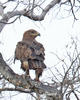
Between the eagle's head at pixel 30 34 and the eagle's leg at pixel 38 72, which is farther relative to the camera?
the eagle's head at pixel 30 34

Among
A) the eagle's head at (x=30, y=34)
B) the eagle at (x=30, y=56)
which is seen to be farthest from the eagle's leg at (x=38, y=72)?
the eagle's head at (x=30, y=34)

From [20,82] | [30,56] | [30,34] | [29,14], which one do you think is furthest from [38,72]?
[29,14]

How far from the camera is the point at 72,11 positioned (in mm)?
7254

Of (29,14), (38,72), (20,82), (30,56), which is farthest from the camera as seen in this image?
(29,14)

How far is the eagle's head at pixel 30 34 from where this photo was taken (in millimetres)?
5152

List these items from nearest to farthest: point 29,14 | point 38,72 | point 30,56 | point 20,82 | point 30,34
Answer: point 20,82 < point 30,56 < point 38,72 < point 30,34 < point 29,14

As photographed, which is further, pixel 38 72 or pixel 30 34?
pixel 30 34

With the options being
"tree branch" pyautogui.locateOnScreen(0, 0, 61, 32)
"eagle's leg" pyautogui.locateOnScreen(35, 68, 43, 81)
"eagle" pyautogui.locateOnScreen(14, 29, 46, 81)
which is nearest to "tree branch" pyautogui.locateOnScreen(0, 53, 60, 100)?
"eagle" pyautogui.locateOnScreen(14, 29, 46, 81)

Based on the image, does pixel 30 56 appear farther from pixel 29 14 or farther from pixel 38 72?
pixel 29 14

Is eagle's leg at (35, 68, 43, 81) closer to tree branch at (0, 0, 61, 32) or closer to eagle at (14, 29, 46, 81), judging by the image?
eagle at (14, 29, 46, 81)

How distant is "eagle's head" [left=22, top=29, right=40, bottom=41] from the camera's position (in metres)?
5.15

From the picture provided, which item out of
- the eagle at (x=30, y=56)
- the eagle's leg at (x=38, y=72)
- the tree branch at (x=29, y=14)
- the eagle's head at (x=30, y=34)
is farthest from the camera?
the eagle's head at (x=30, y=34)

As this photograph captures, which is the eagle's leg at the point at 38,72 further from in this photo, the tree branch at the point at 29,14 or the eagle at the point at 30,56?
the tree branch at the point at 29,14

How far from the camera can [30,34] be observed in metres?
5.26
